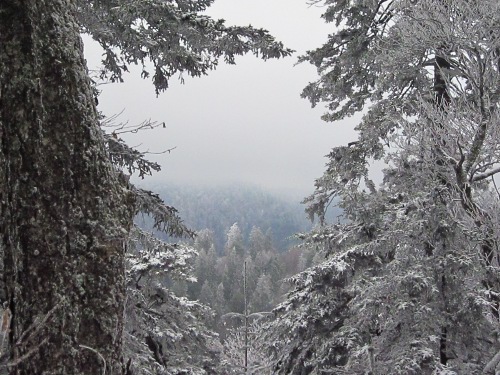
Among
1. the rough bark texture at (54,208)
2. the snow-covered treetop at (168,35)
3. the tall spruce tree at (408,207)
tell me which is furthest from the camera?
the tall spruce tree at (408,207)

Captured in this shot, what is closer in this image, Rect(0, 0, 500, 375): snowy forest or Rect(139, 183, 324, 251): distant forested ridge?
Rect(0, 0, 500, 375): snowy forest

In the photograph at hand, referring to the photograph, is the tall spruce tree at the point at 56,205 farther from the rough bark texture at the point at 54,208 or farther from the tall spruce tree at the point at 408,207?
the tall spruce tree at the point at 408,207

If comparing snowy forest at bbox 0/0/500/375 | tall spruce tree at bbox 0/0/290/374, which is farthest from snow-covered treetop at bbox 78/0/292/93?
tall spruce tree at bbox 0/0/290/374

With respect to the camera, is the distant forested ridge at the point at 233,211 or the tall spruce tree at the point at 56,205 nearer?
the tall spruce tree at the point at 56,205

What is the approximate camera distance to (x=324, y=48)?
8555 mm

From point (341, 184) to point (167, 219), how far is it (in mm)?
4404

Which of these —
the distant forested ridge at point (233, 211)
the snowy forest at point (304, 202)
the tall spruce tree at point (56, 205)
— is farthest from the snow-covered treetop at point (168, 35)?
the distant forested ridge at point (233, 211)

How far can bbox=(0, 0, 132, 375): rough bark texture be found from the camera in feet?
5.65

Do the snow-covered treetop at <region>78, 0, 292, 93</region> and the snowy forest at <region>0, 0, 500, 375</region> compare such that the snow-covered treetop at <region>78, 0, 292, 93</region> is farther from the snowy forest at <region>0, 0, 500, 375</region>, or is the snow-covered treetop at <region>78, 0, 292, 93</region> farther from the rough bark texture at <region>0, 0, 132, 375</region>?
the rough bark texture at <region>0, 0, 132, 375</region>

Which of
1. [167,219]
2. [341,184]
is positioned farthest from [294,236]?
[167,219]

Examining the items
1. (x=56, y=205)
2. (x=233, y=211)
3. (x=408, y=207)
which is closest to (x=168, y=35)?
(x=56, y=205)

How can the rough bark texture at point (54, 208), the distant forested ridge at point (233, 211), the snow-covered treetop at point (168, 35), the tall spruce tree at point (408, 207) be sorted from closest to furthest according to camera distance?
the rough bark texture at point (54, 208) → the snow-covered treetop at point (168, 35) → the tall spruce tree at point (408, 207) → the distant forested ridge at point (233, 211)

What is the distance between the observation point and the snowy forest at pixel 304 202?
5.80ft

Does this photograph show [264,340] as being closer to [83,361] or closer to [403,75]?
[403,75]
